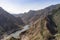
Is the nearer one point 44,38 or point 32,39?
point 44,38

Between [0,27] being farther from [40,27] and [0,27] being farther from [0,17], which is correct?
[40,27]

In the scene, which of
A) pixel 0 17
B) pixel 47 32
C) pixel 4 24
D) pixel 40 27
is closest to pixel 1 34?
pixel 4 24

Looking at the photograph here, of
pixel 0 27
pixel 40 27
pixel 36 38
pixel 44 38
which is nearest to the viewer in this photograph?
pixel 44 38

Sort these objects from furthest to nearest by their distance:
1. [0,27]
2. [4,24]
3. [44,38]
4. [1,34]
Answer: [4,24] → [0,27] → [1,34] → [44,38]

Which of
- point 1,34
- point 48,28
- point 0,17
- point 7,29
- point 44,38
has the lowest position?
point 44,38

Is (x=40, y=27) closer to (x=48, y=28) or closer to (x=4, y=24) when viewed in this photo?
(x=48, y=28)

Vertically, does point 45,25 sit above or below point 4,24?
below

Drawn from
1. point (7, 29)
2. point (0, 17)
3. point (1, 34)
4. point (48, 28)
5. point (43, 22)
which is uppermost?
point (0, 17)

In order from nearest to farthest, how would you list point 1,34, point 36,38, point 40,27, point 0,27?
1. point 36,38
2. point 40,27
3. point 1,34
4. point 0,27

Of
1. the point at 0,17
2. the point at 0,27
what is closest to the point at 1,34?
the point at 0,27
